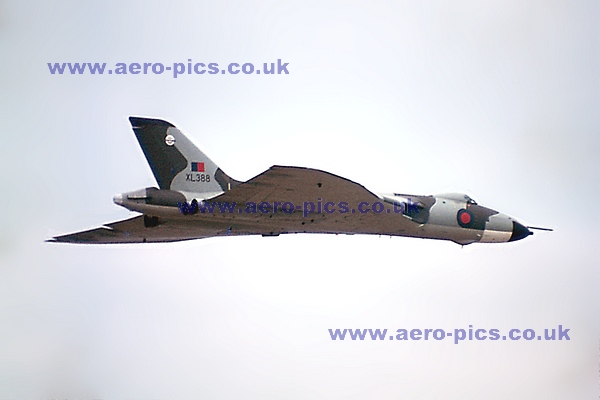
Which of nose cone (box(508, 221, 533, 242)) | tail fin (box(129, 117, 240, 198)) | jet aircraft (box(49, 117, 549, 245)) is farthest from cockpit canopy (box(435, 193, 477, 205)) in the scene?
tail fin (box(129, 117, 240, 198))

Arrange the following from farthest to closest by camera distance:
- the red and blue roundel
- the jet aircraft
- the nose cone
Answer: the nose cone
the red and blue roundel
the jet aircraft

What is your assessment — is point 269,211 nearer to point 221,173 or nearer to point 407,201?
point 221,173

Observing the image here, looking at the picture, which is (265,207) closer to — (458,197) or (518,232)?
(458,197)

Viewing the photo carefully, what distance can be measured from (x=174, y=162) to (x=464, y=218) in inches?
387

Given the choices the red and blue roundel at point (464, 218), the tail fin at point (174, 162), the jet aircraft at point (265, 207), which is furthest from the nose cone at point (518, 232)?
the tail fin at point (174, 162)

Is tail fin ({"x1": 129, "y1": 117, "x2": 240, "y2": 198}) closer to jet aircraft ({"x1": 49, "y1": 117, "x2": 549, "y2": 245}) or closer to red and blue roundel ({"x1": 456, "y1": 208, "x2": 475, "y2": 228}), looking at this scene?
jet aircraft ({"x1": 49, "y1": 117, "x2": 549, "y2": 245})

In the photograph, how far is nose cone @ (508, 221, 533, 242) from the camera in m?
28.6

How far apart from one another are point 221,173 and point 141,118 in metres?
2.85

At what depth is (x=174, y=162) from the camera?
25.0 meters

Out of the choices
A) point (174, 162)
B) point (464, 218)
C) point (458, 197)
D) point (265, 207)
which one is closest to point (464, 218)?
point (464, 218)

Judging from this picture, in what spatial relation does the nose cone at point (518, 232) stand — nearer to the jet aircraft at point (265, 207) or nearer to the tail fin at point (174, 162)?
the jet aircraft at point (265, 207)

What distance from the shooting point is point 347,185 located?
2345 cm

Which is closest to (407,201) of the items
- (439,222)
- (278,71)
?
(439,222)

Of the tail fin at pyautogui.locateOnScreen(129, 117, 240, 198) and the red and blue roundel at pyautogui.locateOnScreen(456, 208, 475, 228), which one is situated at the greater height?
the tail fin at pyautogui.locateOnScreen(129, 117, 240, 198)
